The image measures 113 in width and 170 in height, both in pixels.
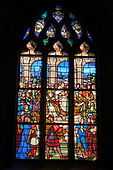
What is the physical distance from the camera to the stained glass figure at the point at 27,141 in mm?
9359

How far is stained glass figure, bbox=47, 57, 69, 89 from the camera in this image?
973cm

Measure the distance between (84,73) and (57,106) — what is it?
625 mm

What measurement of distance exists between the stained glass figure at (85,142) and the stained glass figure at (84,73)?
61cm

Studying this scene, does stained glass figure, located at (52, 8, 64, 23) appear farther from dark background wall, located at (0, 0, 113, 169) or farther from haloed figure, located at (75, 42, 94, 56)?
haloed figure, located at (75, 42, 94, 56)

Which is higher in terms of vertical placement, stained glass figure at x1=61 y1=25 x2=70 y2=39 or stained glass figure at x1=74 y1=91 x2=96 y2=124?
stained glass figure at x1=61 y1=25 x2=70 y2=39

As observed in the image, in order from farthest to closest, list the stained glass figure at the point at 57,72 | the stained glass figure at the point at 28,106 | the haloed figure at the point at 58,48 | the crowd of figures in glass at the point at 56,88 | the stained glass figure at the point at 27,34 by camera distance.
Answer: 1. the stained glass figure at the point at 27,34
2. the haloed figure at the point at 58,48
3. the stained glass figure at the point at 57,72
4. the stained glass figure at the point at 28,106
5. the crowd of figures in glass at the point at 56,88

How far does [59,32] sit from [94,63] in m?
0.71

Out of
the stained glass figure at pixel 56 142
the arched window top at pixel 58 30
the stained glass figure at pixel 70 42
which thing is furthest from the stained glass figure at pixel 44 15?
the stained glass figure at pixel 56 142

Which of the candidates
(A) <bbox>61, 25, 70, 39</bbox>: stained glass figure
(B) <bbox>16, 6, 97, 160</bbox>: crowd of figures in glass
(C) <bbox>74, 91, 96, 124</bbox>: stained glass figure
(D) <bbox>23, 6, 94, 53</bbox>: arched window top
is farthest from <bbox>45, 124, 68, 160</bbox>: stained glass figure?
(A) <bbox>61, 25, 70, 39</bbox>: stained glass figure

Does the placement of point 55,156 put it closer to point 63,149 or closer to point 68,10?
point 63,149

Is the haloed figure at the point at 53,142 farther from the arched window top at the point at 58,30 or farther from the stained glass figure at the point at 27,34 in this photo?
the stained glass figure at the point at 27,34

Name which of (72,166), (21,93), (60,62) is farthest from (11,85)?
(72,166)

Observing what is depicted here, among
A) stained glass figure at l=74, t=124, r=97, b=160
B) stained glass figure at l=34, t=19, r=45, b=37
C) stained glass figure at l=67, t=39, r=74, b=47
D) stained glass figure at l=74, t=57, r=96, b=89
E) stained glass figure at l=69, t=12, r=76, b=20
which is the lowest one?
stained glass figure at l=74, t=124, r=97, b=160

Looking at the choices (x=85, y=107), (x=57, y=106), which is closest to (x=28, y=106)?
(x=57, y=106)
